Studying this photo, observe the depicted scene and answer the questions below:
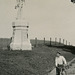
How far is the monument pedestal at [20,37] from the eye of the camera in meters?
25.0

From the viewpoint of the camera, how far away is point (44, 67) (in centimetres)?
1783

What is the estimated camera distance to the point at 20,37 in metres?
25.2

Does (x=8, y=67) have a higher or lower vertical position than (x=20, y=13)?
lower

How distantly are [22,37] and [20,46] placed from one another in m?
0.96

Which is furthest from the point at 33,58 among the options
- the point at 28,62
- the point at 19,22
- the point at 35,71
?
the point at 19,22

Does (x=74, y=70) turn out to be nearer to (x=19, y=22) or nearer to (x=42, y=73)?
(x=42, y=73)

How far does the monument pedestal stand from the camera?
82.0 feet

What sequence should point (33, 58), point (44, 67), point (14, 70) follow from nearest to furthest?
point (14, 70), point (44, 67), point (33, 58)

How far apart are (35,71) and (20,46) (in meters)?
9.08

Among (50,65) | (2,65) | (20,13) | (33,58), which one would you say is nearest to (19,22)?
(20,13)

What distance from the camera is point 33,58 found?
20344 mm

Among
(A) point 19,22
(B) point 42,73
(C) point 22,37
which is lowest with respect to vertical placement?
(B) point 42,73

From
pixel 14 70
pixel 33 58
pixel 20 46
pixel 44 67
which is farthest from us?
pixel 20 46

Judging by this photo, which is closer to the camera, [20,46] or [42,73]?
[42,73]
